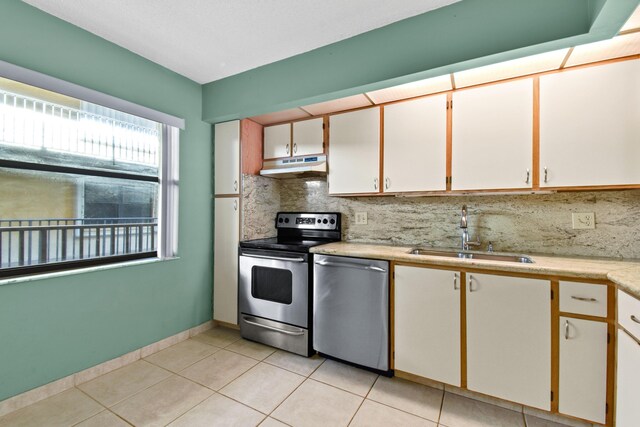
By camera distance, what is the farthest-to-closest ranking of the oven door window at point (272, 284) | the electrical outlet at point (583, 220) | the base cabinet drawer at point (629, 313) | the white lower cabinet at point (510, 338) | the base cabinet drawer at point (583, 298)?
the oven door window at point (272, 284), the electrical outlet at point (583, 220), the white lower cabinet at point (510, 338), the base cabinet drawer at point (583, 298), the base cabinet drawer at point (629, 313)

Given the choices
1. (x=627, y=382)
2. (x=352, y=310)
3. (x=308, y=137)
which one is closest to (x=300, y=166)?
(x=308, y=137)

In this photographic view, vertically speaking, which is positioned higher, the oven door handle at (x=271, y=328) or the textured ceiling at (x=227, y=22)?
the textured ceiling at (x=227, y=22)

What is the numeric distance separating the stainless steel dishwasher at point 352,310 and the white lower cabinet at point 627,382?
118 centimetres

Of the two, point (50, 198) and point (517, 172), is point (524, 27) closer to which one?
point (517, 172)

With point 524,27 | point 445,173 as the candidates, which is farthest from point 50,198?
point 524,27

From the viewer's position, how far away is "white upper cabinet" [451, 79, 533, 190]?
186cm

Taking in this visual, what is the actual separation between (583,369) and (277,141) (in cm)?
288

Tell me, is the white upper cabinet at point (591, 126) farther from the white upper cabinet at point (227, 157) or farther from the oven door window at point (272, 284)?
the white upper cabinet at point (227, 157)

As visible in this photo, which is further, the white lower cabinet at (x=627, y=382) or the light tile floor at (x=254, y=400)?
the light tile floor at (x=254, y=400)

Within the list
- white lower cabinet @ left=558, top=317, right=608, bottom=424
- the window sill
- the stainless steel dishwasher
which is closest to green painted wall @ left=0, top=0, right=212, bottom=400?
the window sill

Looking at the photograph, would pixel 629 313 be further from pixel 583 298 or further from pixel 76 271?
pixel 76 271

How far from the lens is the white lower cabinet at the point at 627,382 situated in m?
A: 1.17

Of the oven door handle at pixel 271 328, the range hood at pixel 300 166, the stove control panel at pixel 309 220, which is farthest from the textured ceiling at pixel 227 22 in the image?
the oven door handle at pixel 271 328

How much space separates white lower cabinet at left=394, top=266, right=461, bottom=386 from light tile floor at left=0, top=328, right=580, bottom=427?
188mm
